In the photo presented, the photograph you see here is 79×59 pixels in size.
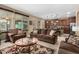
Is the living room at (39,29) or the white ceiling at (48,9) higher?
the white ceiling at (48,9)

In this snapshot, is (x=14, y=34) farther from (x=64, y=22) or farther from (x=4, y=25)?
(x=64, y=22)

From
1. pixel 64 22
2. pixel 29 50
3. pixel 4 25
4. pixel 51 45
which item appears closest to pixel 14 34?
pixel 4 25

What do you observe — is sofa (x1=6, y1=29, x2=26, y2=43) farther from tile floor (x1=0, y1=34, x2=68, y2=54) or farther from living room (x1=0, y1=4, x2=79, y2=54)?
tile floor (x1=0, y1=34, x2=68, y2=54)

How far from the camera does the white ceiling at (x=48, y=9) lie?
2236 millimetres

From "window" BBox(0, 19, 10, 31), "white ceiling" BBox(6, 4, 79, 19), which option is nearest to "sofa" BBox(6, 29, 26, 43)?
"window" BBox(0, 19, 10, 31)

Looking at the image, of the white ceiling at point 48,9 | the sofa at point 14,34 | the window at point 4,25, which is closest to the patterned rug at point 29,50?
the sofa at point 14,34

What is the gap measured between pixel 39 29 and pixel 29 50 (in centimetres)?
52

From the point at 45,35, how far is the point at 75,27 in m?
0.67

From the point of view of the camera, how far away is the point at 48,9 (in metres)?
2.27

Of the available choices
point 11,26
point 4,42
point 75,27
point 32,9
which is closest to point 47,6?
point 32,9

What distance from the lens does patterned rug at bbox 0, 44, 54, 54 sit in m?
2.29

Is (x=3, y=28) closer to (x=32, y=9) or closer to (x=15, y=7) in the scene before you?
(x=15, y=7)

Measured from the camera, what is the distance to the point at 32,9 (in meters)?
2.29

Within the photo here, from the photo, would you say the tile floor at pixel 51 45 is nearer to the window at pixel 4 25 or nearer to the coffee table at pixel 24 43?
the coffee table at pixel 24 43
